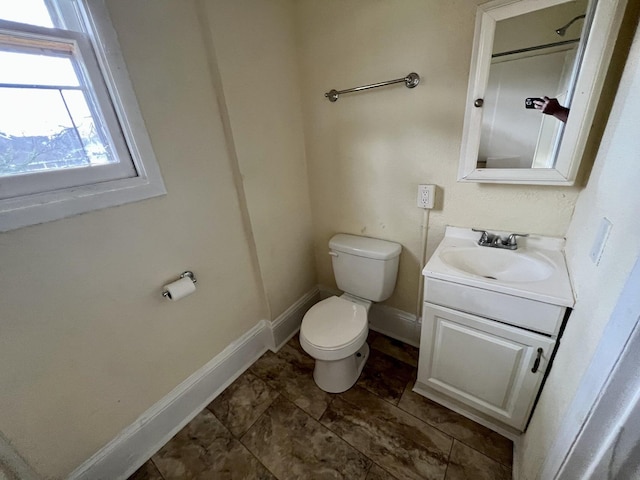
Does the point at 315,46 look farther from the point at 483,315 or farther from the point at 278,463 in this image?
the point at 278,463

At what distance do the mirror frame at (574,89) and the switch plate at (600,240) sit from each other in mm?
330

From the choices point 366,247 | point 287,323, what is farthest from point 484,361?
point 287,323

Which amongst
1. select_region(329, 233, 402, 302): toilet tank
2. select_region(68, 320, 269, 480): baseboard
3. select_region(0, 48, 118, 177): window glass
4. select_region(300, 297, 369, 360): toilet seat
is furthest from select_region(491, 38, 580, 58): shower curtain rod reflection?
select_region(68, 320, 269, 480): baseboard

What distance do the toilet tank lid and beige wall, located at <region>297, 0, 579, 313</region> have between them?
62mm

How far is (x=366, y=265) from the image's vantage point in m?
1.49

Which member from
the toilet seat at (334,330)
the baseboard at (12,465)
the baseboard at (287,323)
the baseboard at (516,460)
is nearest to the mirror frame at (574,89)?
the toilet seat at (334,330)

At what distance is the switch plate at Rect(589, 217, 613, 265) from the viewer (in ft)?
2.30

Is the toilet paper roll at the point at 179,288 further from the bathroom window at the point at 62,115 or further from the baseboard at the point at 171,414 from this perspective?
the baseboard at the point at 171,414

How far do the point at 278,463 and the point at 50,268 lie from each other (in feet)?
3.97

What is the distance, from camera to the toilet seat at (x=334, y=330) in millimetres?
1250

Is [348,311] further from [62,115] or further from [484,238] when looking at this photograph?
[62,115]

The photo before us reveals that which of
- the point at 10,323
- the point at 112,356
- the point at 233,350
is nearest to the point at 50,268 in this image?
the point at 10,323

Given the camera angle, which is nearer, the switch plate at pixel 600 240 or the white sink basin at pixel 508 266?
the switch plate at pixel 600 240

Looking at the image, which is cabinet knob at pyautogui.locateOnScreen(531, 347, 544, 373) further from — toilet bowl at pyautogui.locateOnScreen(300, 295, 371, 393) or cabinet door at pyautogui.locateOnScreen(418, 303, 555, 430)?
toilet bowl at pyautogui.locateOnScreen(300, 295, 371, 393)
